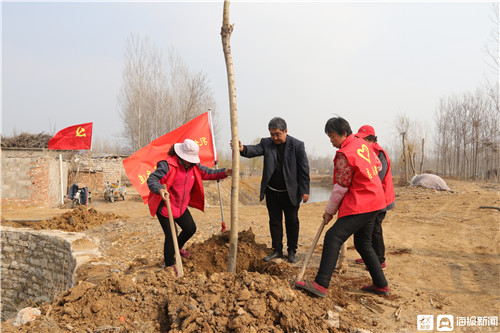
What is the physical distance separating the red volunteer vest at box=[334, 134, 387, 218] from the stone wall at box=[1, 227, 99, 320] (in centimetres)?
598

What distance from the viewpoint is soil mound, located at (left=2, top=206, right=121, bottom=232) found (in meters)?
8.85

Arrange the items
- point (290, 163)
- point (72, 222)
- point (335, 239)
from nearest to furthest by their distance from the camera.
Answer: point (335, 239) → point (290, 163) → point (72, 222)

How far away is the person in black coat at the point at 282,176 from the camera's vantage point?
4.04m

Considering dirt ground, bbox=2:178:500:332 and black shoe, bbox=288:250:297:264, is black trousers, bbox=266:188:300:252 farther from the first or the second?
dirt ground, bbox=2:178:500:332

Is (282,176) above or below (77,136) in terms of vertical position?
below

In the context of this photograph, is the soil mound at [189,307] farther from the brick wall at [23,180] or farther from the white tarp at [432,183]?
the white tarp at [432,183]

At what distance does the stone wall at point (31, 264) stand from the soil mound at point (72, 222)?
66 cm

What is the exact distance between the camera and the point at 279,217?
169 inches

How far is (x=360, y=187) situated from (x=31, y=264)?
28.4ft

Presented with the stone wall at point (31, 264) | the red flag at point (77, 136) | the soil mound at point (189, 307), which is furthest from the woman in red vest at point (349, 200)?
the red flag at point (77, 136)

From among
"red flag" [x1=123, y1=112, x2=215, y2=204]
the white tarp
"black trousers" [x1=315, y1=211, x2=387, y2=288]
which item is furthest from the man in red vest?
the white tarp

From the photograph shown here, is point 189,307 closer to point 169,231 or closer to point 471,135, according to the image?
point 169,231

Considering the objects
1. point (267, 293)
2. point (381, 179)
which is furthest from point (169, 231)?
point (381, 179)

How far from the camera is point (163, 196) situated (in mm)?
3289
